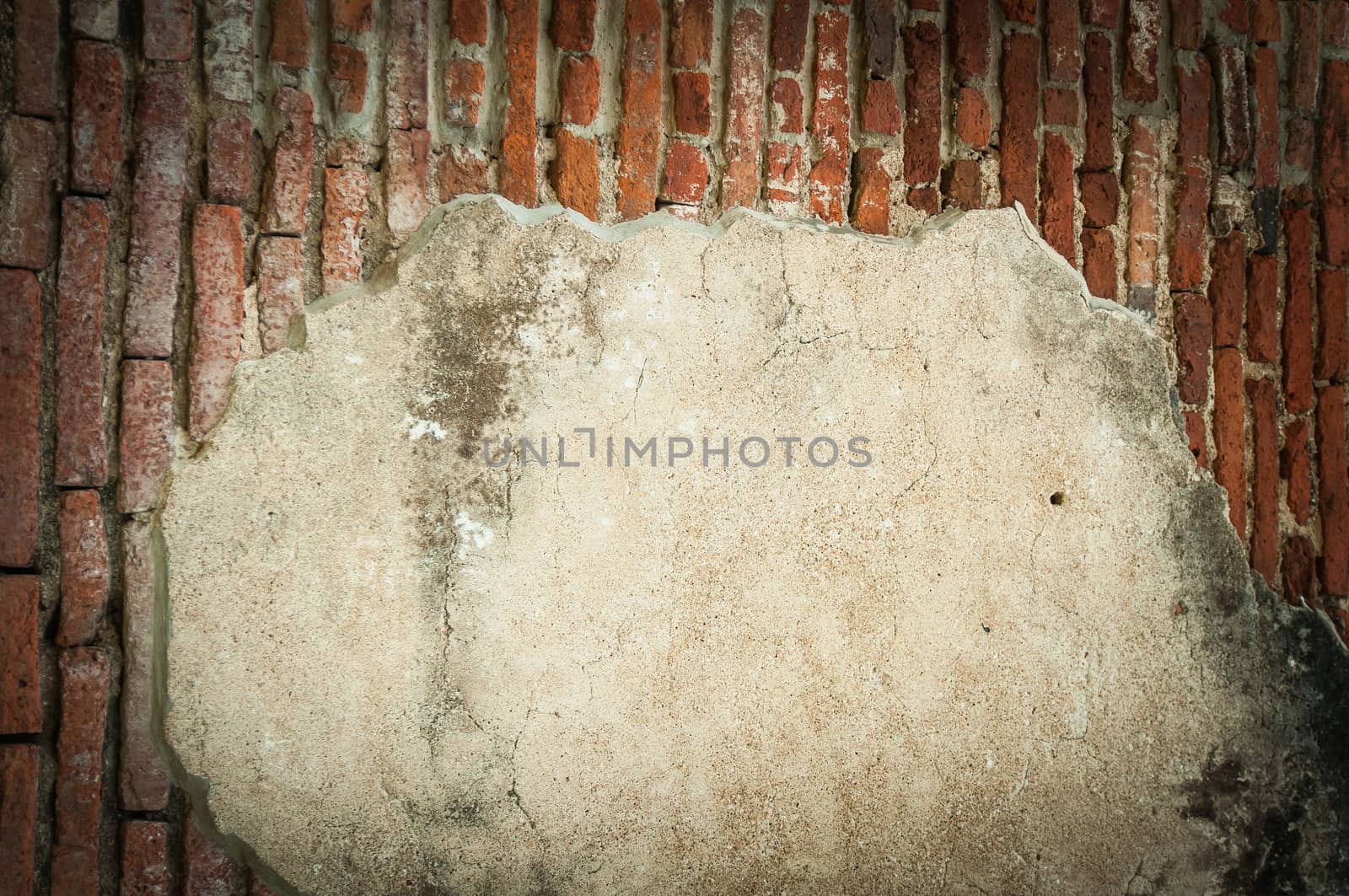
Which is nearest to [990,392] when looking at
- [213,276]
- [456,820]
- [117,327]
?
[456,820]

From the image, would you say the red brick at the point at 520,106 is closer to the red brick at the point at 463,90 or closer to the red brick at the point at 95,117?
the red brick at the point at 463,90

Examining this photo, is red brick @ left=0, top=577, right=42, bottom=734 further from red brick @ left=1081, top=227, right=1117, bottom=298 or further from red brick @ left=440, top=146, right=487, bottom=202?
red brick @ left=1081, top=227, right=1117, bottom=298

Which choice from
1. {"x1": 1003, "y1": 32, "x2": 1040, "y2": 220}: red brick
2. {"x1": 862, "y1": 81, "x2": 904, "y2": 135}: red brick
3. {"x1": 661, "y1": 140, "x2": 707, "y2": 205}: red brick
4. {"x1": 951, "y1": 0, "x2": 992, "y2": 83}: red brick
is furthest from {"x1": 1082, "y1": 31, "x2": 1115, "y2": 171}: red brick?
{"x1": 661, "y1": 140, "x2": 707, "y2": 205}: red brick

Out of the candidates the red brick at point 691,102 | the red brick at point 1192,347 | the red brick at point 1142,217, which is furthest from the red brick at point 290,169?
the red brick at point 1192,347

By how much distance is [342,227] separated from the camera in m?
1.55

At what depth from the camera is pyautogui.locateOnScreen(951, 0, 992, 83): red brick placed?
182 cm

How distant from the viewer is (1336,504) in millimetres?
1992

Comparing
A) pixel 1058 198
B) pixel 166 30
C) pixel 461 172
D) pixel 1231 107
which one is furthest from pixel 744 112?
pixel 1231 107

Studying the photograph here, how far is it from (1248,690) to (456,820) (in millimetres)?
1381

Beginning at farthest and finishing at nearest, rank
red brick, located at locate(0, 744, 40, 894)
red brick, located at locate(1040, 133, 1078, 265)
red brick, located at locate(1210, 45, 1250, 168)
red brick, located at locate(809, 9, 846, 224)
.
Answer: red brick, located at locate(1210, 45, 1250, 168) → red brick, located at locate(1040, 133, 1078, 265) → red brick, located at locate(809, 9, 846, 224) → red brick, located at locate(0, 744, 40, 894)

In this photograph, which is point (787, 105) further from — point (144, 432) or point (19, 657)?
point (19, 657)

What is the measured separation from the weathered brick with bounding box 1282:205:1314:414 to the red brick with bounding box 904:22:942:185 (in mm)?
777

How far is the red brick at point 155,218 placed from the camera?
1.47m

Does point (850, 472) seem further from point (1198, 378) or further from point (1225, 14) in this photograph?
point (1225, 14)
